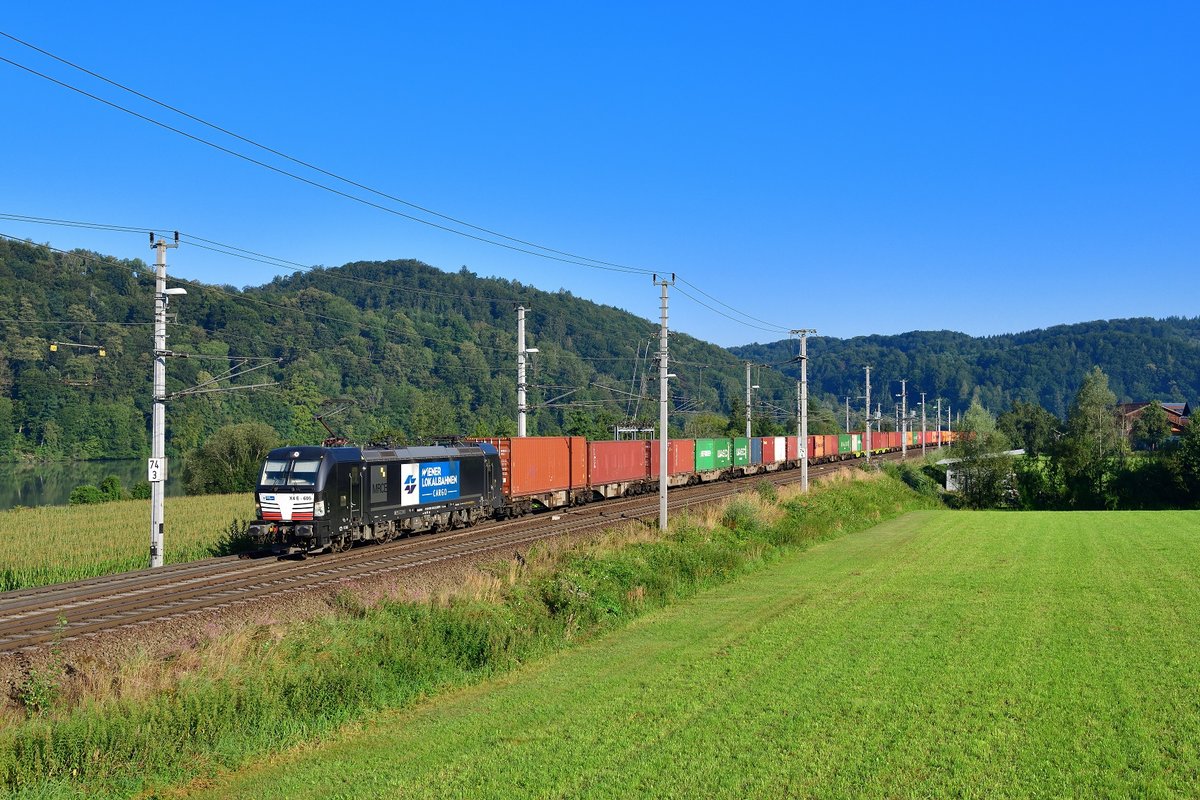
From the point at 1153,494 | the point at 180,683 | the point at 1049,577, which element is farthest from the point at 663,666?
the point at 1153,494

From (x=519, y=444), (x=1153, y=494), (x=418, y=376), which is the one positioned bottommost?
(x=1153, y=494)

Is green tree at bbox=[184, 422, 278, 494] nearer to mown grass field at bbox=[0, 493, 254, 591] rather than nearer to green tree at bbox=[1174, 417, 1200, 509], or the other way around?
mown grass field at bbox=[0, 493, 254, 591]

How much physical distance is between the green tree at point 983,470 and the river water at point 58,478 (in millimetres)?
68386

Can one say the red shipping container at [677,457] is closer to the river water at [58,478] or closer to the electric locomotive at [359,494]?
Answer: the electric locomotive at [359,494]

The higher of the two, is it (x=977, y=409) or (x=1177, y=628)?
(x=977, y=409)

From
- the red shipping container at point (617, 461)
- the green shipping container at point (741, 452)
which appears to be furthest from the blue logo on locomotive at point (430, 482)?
the green shipping container at point (741, 452)

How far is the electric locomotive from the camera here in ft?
94.8

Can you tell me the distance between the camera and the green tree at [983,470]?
247ft

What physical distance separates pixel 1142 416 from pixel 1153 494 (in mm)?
74664

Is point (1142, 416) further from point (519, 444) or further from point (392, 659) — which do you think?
point (392, 659)

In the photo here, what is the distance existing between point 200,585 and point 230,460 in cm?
5919

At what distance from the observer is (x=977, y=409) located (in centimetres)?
9112

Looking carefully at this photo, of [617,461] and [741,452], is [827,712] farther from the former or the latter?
[741,452]

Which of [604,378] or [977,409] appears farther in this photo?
[604,378]
